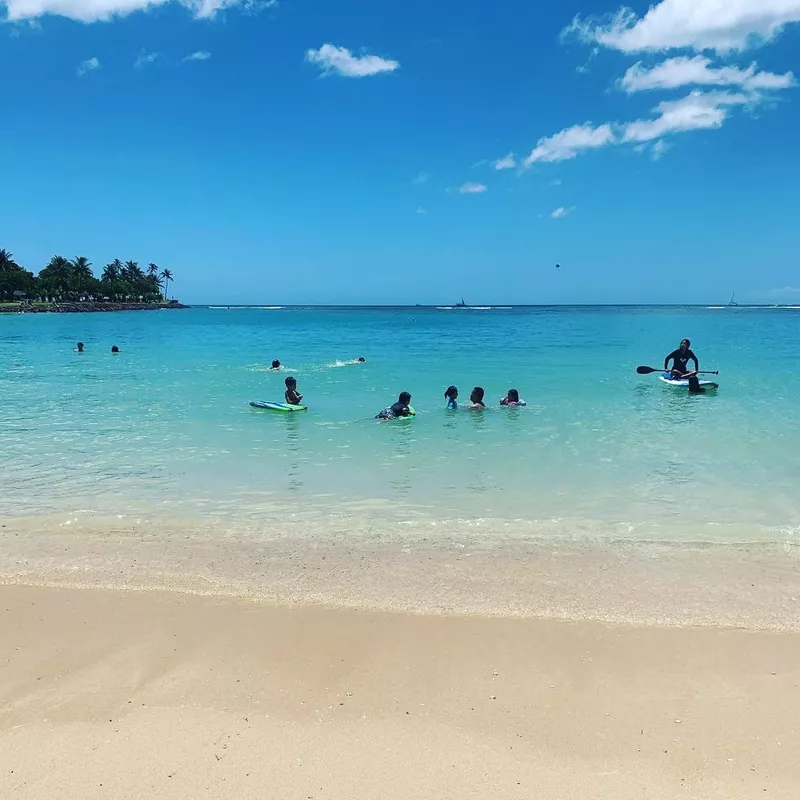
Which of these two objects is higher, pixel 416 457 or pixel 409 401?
pixel 409 401

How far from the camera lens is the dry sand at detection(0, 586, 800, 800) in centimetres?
344

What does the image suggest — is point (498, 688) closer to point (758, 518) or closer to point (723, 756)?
point (723, 756)

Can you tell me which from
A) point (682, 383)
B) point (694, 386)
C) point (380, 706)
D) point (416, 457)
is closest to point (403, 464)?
point (416, 457)

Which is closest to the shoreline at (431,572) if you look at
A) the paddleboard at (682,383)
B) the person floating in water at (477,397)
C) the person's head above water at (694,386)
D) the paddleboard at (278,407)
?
the paddleboard at (278,407)

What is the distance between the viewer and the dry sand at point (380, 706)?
344 cm

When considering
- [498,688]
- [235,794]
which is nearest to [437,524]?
[498,688]

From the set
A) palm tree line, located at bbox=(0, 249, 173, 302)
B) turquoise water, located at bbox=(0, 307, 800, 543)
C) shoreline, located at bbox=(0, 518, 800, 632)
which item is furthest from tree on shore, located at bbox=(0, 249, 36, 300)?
shoreline, located at bbox=(0, 518, 800, 632)

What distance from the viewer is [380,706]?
4090 mm

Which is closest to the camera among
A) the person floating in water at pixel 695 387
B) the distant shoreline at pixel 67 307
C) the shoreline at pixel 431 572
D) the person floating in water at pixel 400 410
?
the shoreline at pixel 431 572

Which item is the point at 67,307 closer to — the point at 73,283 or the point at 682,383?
the point at 73,283

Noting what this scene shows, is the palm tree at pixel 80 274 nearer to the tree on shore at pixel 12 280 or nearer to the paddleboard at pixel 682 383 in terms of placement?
the tree on shore at pixel 12 280

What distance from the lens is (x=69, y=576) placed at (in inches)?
242

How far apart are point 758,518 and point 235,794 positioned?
7.38 metres

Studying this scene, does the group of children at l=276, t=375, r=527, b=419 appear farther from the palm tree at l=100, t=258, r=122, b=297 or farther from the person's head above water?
the palm tree at l=100, t=258, r=122, b=297
